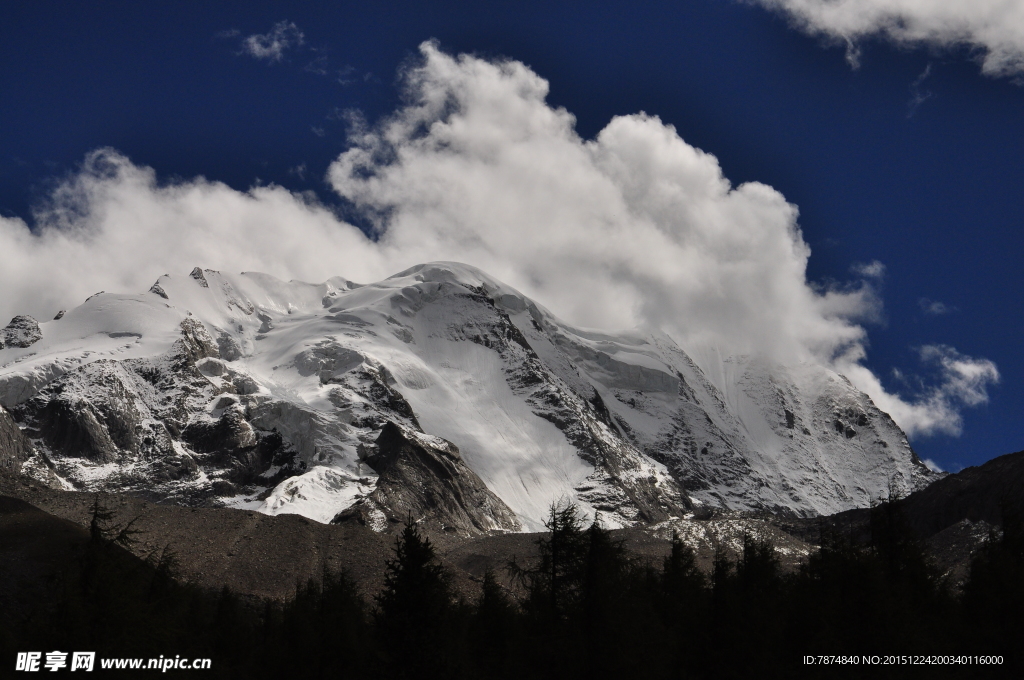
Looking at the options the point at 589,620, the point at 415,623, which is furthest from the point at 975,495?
the point at 415,623

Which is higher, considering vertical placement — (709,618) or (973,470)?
(973,470)

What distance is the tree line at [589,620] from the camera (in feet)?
143

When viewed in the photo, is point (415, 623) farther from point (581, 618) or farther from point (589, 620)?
point (589, 620)

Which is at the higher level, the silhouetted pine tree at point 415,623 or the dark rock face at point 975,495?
the dark rock face at point 975,495

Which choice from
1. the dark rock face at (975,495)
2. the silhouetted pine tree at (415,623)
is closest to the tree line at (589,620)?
the silhouetted pine tree at (415,623)

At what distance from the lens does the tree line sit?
43500 mm

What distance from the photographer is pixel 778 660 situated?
5653 centimetres

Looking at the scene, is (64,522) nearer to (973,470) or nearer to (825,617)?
(825,617)

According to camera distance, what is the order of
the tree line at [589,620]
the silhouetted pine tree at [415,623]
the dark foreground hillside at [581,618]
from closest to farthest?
the silhouetted pine tree at [415,623], the tree line at [589,620], the dark foreground hillside at [581,618]

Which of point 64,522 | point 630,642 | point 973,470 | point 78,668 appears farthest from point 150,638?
point 973,470

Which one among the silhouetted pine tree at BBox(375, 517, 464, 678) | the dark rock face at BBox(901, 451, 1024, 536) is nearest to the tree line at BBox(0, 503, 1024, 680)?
the silhouetted pine tree at BBox(375, 517, 464, 678)

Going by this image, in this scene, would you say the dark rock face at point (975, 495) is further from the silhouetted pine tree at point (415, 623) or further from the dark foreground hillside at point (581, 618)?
the silhouetted pine tree at point (415, 623)

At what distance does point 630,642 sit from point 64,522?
280 ft

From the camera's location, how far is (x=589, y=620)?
47.2m
